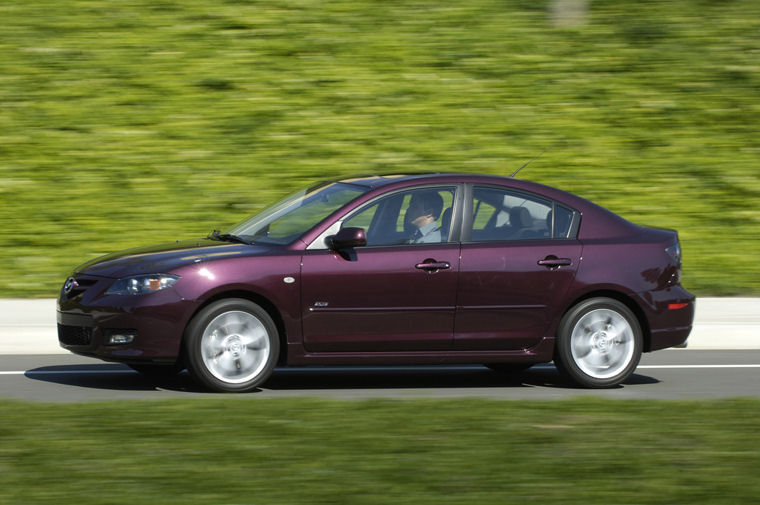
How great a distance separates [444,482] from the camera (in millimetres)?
5312

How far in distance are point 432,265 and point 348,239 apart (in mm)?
665

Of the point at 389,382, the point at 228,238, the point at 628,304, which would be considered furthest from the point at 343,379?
the point at 628,304

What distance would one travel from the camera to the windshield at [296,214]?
863cm

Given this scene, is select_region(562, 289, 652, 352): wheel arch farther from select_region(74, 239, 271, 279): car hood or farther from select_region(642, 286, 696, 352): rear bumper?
select_region(74, 239, 271, 279): car hood

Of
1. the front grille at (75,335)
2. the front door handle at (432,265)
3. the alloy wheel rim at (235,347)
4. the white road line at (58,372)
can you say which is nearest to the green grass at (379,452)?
the alloy wheel rim at (235,347)

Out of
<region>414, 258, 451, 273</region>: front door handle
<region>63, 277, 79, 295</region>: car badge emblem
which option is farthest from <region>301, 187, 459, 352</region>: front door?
<region>63, 277, 79, 295</region>: car badge emblem

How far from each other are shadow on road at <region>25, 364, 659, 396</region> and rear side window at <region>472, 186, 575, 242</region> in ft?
3.84

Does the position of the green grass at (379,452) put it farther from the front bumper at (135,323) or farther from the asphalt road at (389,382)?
the asphalt road at (389,382)

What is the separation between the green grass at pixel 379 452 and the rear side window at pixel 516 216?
1.69 metres

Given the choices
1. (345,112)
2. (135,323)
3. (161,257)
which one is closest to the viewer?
(135,323)

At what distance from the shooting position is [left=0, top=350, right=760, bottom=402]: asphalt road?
849cm

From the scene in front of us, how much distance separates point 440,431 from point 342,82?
10440mm

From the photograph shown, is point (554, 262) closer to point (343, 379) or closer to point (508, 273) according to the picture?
point (508, 273)

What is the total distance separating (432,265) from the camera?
8.48 meters
